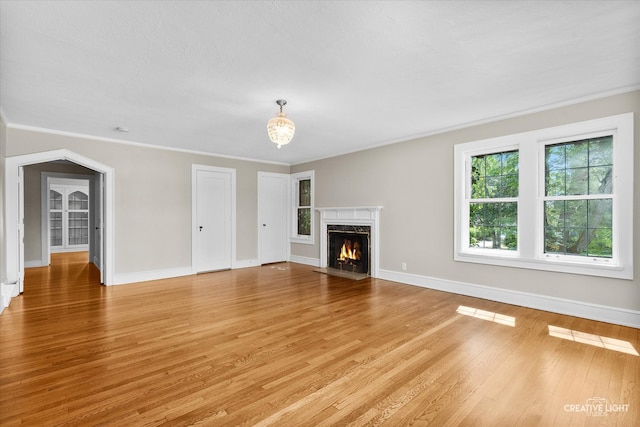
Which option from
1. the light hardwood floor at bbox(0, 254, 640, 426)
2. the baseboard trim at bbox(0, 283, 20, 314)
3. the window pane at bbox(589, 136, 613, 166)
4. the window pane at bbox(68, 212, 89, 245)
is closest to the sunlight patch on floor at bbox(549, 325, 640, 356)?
the light hardwood floor at bbox(0, 254, 640, 426)

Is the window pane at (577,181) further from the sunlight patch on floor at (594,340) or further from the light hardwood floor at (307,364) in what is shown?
the sunlight patch on floor at (594,340)

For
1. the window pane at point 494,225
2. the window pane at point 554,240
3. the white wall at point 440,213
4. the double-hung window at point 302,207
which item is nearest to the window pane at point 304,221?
the double-hung window at point 302,207

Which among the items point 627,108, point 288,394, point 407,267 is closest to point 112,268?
point 288,394

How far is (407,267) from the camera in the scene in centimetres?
525

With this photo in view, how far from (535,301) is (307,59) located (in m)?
3.99

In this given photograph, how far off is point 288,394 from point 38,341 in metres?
2.64

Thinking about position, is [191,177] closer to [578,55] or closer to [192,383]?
[192,383]

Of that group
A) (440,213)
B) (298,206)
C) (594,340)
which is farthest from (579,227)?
(298,206)

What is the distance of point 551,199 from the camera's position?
3.78 m

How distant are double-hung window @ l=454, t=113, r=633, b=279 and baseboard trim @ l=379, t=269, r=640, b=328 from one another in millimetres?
379

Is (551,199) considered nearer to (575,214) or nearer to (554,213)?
(554,213)

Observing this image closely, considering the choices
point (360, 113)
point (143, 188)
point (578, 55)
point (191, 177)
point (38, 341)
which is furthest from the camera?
point (191, 177)

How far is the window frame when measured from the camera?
7.21 metres

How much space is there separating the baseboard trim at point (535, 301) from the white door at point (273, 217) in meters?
3.39
